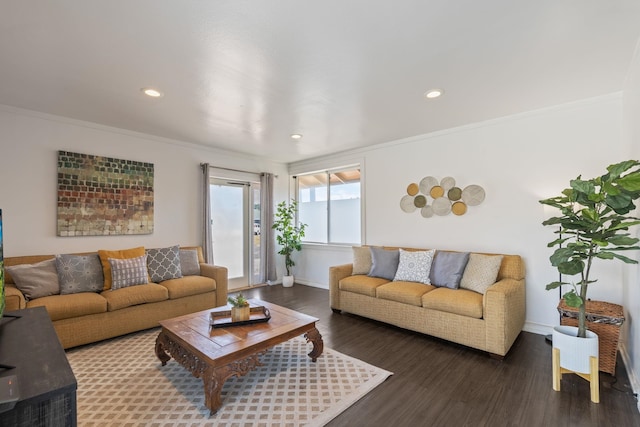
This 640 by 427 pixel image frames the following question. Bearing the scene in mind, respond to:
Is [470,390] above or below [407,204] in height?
below

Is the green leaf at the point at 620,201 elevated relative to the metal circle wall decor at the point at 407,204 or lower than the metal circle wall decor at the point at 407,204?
lower

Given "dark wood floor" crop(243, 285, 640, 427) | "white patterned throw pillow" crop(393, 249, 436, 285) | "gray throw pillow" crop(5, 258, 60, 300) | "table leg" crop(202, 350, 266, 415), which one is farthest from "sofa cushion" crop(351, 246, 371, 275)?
"gray throw pillow" crop(5, 258, 60, 300)

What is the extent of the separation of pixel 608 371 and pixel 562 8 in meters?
2.72

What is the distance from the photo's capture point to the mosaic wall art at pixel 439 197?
3764 mm

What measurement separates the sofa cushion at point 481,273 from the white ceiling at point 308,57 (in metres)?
1.66

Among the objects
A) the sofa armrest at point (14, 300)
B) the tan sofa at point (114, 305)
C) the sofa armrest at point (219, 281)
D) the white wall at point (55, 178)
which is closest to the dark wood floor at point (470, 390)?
the sofa armrest at point (219, 281)

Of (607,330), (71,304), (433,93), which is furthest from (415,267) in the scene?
(71,304)

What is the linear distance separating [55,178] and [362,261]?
395 cm

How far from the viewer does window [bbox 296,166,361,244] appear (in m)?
5.20

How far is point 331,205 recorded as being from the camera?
18.2 ft

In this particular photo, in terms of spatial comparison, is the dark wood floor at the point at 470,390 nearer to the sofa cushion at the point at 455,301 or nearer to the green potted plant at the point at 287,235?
the sofa cushion at the point at 455,301

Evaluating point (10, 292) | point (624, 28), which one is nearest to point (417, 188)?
point (624, 28)

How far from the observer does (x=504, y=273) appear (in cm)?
324

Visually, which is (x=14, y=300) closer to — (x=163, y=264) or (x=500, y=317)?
(x=163, y=264)
